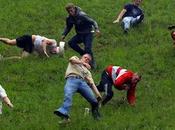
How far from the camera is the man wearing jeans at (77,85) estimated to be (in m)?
14.9

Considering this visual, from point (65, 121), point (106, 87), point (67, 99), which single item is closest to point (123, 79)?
point (106, 87)

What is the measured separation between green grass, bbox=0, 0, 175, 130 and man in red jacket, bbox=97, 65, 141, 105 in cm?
33

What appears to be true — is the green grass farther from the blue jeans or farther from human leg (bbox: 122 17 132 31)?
the blue jeans

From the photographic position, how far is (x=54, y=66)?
68.1 feet

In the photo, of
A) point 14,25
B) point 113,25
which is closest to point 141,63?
point 113,25

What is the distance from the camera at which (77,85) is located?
1523cm

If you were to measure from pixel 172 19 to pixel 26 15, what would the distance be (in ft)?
20.9

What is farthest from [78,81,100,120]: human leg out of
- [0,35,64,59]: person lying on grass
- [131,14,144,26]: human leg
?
[131,14,144,26]: human leg

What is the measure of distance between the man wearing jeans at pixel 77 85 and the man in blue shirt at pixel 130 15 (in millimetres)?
9268

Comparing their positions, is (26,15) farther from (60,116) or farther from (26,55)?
(60,116)

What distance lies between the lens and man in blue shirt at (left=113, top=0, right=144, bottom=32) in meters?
24.8

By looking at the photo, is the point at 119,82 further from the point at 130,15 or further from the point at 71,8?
the point at 130,15

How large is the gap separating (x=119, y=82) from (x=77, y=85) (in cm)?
170

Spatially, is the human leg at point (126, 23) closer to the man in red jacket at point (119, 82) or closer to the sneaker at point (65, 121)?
the man in red jacket at point (119, 82)
